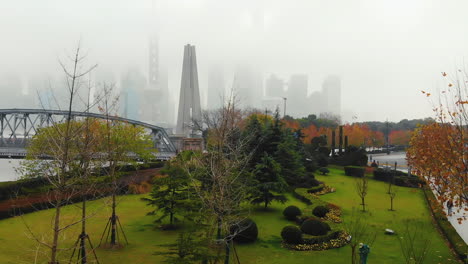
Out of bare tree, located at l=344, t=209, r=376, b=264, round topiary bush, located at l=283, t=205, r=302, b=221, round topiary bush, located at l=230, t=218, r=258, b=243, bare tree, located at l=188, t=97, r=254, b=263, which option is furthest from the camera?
round topiary bush, located at l=283, t=205, r=302, b=221

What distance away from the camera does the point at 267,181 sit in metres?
21.3

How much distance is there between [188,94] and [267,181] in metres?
49.5

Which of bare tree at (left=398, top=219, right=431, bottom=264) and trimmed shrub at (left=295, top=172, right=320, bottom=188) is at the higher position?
trimmed shrub at (left=295, top=172, right=320, bottom=188)

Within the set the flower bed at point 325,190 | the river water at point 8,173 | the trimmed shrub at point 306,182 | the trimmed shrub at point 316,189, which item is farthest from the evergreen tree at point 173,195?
the trimmed shrub at point 306,182

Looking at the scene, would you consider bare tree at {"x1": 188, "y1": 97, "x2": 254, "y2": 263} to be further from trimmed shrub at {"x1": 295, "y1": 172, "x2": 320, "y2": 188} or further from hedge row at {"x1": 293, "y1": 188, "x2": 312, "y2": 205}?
trimmed shrub at {"x1": 295, "y1": 172, "x2": 320, "y2": 188}

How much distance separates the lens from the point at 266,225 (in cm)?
1845

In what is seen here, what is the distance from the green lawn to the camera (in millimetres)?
13453

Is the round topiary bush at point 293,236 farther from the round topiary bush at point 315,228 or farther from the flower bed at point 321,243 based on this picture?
the round topiary bush at point 315,228

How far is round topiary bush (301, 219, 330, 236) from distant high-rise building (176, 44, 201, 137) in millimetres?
52138

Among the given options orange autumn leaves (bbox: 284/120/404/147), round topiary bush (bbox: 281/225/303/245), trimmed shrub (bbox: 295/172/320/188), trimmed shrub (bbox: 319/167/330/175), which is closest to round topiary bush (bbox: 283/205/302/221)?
round topiary bush (bbox: 281/225/303/245)

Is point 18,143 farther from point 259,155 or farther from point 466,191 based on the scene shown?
point 466,191

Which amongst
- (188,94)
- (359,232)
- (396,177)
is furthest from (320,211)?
(188,94)

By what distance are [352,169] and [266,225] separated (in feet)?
74.4

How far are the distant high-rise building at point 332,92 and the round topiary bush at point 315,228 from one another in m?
145
